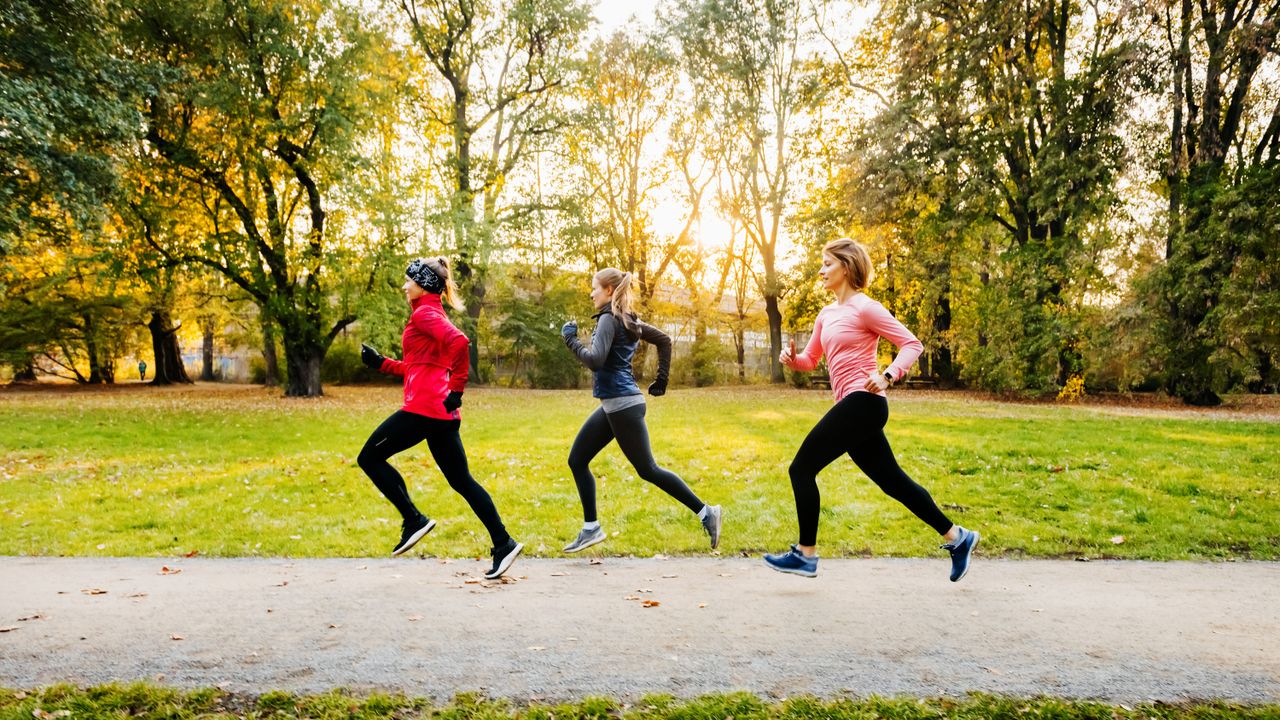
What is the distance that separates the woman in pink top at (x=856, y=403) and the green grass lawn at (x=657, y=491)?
1.50 m

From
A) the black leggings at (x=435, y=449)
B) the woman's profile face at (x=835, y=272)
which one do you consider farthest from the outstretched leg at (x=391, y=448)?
the woman's profile face at (x=835, y=272)

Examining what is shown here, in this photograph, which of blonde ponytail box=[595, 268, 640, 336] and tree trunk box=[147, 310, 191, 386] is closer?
blonde ponytail box=[595, 268, 640, 336]

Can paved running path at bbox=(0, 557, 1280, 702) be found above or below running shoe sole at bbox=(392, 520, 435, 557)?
below

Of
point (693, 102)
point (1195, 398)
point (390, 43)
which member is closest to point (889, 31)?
point (693, 102)

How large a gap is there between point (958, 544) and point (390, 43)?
26763 mm

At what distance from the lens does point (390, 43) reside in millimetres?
25766

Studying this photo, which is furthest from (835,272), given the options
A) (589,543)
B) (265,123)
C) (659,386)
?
(265,123)

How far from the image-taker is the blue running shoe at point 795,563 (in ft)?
15.7

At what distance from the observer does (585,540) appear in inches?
227

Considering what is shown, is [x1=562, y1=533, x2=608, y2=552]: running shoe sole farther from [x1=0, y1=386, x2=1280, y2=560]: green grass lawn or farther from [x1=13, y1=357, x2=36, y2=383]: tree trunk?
[x1=13, y1=357, x2=36, y2=383]: tree trunk

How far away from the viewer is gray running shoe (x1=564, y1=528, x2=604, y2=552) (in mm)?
5754

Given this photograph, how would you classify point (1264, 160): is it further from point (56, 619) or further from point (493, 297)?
point (493, 297)

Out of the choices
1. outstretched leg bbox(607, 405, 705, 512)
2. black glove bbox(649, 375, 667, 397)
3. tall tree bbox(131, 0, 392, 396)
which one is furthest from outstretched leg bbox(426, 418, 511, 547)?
tall tree bbox(131, 0, 392, 396)

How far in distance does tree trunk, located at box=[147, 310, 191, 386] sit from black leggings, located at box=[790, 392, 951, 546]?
3650cm
